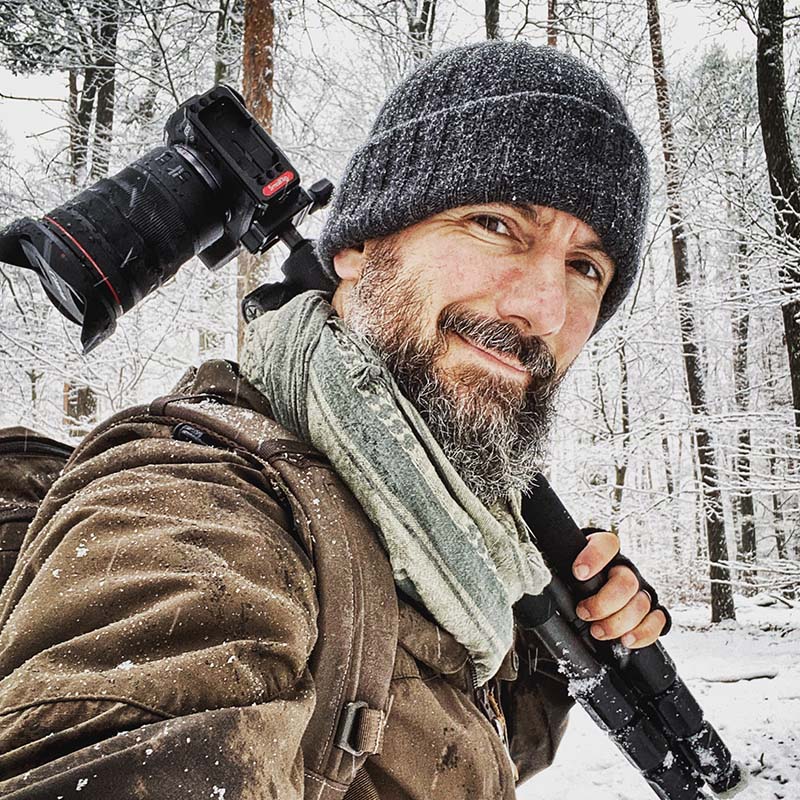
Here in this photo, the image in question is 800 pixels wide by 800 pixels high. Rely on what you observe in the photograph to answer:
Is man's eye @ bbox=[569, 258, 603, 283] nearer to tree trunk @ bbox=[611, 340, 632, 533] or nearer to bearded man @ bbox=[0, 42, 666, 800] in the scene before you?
bearded man @ bbox=[0, 42, 666, 800]

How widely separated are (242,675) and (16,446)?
83 cm

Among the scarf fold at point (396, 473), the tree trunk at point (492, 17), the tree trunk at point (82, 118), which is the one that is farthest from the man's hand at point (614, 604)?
the tree trunk at point (82, 118)

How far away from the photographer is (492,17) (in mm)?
8219

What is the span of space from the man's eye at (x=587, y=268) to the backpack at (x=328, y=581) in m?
0.93

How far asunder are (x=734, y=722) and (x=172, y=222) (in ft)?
23.9

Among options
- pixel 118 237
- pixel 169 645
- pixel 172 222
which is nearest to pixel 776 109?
pixel 172 222

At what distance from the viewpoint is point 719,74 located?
12906 millimetres

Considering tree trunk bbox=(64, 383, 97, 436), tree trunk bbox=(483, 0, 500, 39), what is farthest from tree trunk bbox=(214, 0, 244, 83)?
tree trunk bbox=(64, 383, 97, 436)

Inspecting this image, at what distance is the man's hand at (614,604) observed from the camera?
1608mm

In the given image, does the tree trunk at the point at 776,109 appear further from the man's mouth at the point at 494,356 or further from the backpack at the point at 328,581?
the backpack at the point at 328,581

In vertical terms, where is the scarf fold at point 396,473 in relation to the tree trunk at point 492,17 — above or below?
below

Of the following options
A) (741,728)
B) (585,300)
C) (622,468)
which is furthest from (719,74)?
(585,300)

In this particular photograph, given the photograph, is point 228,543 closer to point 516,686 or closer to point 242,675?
point 242,675

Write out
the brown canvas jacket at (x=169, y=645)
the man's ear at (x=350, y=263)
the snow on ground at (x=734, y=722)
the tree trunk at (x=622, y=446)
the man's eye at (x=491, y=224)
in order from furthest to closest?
the tree trunk at (x=622, y=446) < the snow on ground at (x=734, y=722) < the man's ear at (x=350, y=263) < the man's eye at (x=491, y=224) < the brown canvas jacket at (x=169, y=645)
